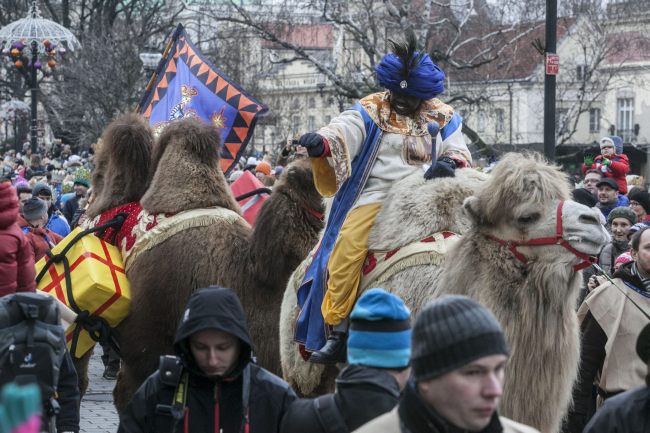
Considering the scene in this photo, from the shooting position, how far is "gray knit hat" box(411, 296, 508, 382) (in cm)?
319

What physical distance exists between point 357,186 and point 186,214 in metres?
1.95

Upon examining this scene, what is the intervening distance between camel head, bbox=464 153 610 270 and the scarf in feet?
7.58

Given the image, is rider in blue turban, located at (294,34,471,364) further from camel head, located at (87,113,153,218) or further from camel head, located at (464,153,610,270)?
camel head, located at (87,113,153,218)

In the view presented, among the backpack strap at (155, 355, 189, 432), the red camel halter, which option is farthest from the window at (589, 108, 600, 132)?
the backpack strap at (155, 355, 189, 432)

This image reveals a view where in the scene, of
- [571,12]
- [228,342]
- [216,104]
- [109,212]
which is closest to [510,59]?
[571,12]

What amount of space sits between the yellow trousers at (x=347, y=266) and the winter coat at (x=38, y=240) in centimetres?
452

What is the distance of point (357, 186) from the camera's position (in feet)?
22.0

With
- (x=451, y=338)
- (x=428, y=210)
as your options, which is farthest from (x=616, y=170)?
(x=451, y=338)

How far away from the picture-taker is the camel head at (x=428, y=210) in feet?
20.4

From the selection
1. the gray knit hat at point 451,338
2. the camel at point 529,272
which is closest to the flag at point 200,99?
the camel at point 529,272

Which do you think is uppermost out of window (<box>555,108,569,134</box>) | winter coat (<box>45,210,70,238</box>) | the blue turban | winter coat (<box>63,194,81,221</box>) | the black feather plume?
the black feather plume

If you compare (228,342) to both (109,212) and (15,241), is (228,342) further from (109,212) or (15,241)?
(109,212)

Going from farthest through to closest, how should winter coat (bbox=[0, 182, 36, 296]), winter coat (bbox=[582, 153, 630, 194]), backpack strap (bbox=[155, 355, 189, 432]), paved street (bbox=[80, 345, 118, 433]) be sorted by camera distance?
1. winter coat (bbox=[582, 153, 630, 194])
2. paved street (bbox=[80, 345, 118, 433])
3. winter coat (bbox=[0, 182, 36, 296])
4. backpack strap (bbox=[155, 355, 189, 432])

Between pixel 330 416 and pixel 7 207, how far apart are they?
Result: 394cm
